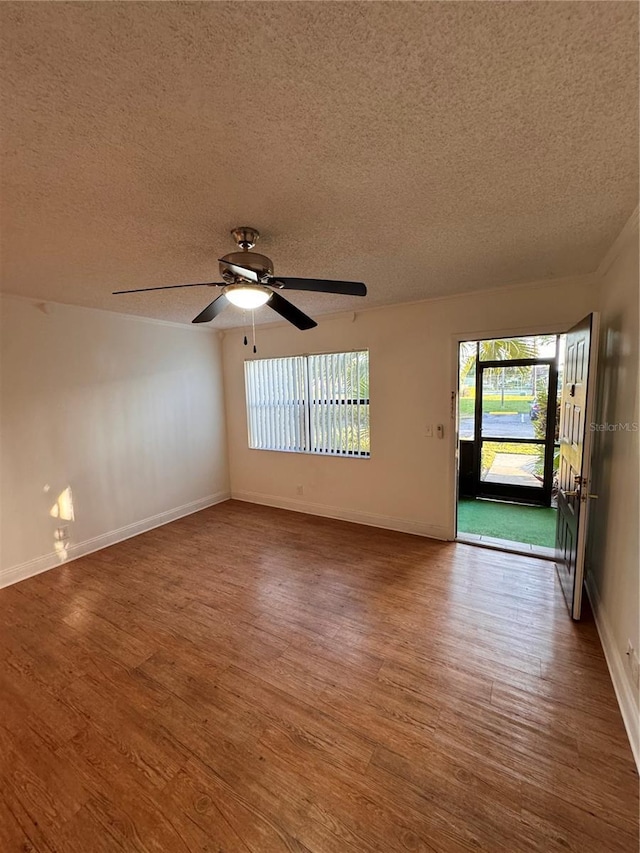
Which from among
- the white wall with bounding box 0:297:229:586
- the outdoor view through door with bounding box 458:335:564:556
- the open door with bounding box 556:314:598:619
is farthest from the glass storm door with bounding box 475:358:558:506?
the white wall with bounding box 0:297:229:586

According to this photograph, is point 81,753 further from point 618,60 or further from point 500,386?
point 500,386

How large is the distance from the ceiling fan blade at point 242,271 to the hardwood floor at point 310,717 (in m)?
2.21

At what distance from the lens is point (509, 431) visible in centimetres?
498

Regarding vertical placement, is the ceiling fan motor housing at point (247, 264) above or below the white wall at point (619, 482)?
above

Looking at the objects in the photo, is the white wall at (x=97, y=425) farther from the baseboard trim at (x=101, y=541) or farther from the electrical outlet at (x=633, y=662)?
the electrical outlet at (x=633, y=662)

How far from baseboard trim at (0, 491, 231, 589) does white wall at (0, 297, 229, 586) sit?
0.01 m

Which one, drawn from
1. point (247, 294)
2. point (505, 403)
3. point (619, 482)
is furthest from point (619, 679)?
point (505, 403)

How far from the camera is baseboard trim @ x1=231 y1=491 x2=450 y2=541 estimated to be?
149 inches

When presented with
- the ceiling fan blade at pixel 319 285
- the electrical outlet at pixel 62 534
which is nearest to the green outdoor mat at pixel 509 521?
the ceiling fan blade at pixel 319 285

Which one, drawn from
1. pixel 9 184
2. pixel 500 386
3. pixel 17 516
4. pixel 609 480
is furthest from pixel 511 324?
pixel 17 516

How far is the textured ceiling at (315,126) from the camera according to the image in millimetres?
877

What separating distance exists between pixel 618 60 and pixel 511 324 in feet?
7.93

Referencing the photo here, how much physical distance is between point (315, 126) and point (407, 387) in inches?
110

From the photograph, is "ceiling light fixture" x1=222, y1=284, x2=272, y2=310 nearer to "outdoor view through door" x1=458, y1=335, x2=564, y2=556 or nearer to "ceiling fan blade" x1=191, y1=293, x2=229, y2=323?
"ceiling fan blade" x1=191, y1=293, x2=229, y2=323
